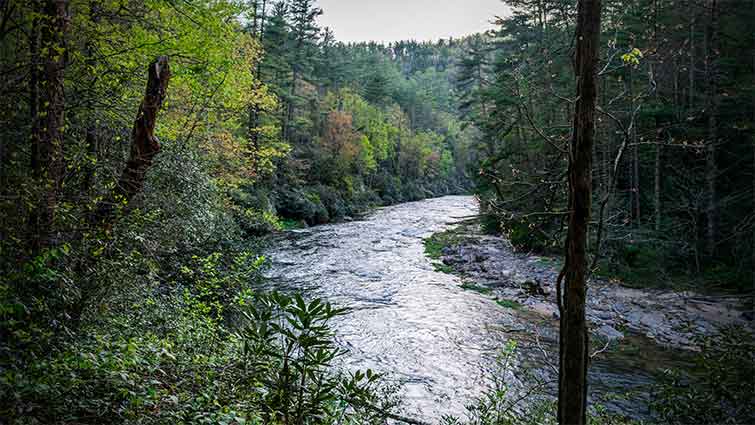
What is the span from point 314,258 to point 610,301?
39.0 feet

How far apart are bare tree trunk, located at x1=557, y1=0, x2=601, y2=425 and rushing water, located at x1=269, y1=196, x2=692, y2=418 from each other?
13.7 ft

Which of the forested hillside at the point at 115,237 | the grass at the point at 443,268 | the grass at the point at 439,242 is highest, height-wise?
the forested hillside at the point at 115,237

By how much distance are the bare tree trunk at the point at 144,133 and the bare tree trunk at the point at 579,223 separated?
190 inches

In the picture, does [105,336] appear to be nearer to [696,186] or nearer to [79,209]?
[79,209]

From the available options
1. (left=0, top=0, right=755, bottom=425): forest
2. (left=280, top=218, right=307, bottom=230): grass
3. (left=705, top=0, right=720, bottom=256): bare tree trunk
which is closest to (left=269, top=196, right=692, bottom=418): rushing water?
(left=0, top=0, right=755, bottom=425): forest

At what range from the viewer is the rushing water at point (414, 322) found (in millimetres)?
8062

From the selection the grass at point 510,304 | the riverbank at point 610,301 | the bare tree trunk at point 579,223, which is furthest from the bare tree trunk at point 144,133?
the grass at point 510,304

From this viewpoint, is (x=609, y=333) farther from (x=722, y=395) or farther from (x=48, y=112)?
(x=48, y=112)

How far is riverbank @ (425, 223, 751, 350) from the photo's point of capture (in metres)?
10.3

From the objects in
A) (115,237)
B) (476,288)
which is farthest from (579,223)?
(476,288)

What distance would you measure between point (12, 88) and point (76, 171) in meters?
1.07

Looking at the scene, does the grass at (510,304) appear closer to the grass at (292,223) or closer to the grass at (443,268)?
the grass at (443,268)

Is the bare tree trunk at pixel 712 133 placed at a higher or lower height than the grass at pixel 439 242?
higher

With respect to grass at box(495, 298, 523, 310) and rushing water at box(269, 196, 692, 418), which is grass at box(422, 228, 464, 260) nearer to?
rushing water at box(269, 196, 692, 418)
